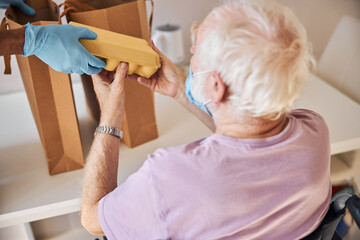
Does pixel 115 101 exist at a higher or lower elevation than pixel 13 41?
lower

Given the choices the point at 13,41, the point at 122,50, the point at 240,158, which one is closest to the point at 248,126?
the point at 240,158

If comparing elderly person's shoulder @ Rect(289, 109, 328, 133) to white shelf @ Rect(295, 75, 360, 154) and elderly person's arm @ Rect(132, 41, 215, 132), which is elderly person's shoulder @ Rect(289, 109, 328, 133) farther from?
white shelf @ Rect(295, 75, 360, 154)

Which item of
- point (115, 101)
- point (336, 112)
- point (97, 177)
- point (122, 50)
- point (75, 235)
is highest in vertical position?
point (122, 50)

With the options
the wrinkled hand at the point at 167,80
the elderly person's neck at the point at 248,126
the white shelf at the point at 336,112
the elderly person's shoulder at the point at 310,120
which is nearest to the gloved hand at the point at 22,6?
the wrinkled hand at the point at 167,80

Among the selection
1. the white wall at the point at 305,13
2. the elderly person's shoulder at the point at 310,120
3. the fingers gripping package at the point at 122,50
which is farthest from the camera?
the white wall at the point at 305,13

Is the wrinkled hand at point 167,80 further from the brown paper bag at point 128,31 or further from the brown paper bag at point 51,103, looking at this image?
the brown paper bag at point 51,103

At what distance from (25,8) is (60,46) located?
0.97 feet

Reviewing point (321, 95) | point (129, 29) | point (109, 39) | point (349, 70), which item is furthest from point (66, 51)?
point (349, 70)

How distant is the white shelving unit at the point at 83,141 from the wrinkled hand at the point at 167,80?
23cm

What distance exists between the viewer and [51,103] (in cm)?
111

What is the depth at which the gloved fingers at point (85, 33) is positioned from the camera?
3.19 ft

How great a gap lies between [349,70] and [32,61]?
4.58 ft

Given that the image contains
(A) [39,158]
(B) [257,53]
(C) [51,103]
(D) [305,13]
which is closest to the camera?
(B) [257,53]

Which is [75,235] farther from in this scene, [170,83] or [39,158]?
[170,83]
